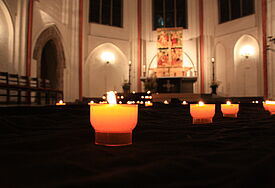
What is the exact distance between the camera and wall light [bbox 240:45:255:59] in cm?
1112

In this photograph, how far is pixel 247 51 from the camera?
11.3m

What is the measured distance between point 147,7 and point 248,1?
5390 mm

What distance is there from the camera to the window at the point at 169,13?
13328mm

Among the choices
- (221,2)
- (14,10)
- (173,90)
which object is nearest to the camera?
(14,10)

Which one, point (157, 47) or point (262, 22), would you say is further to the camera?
point (157, 47)

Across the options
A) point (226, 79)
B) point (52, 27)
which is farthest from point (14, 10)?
point (226, 79)

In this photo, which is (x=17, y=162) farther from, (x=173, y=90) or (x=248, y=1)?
(x=248, y=1)

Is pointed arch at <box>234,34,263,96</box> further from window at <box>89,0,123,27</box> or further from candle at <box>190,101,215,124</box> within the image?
candle at <box>190,101,215,124</box>

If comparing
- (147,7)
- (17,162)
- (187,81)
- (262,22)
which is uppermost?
(147,7)

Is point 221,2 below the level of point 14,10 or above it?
above

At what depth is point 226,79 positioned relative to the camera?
12.1 metres

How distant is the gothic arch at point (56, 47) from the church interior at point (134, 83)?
44mm

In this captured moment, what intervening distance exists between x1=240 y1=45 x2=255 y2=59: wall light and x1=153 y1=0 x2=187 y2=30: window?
3616mm

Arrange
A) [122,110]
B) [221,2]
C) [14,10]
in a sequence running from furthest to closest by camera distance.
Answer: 1. [221,2]
2. [14,10]
3. [122,110]
